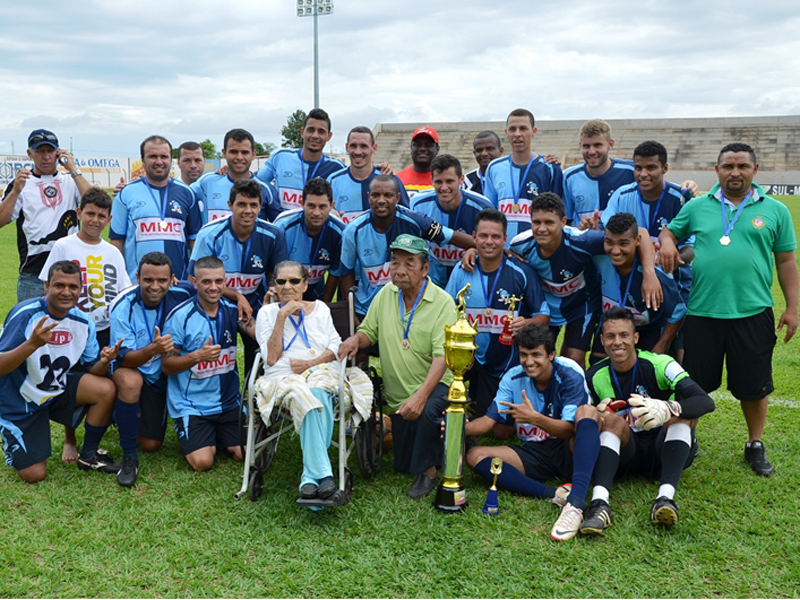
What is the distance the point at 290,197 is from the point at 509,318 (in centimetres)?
252

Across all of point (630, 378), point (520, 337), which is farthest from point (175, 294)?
point (630, 378)

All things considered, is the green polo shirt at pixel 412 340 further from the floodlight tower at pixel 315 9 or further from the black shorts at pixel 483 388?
the floodlight tower at pixel 315 9

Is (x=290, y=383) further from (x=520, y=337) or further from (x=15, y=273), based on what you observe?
(x=15, y=273)

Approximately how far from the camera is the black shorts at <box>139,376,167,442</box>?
4.68 m

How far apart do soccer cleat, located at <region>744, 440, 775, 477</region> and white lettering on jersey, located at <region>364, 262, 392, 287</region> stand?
2807 mm

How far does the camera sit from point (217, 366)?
4.68 meters

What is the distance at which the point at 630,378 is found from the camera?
4.06 meters

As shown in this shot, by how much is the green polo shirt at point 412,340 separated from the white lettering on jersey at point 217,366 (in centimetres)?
104

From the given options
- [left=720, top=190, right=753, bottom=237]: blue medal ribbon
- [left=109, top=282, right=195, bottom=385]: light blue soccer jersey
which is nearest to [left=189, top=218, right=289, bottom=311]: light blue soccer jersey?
[left=109, top=282, right=195, bottom=385]: light blue soccer jersey

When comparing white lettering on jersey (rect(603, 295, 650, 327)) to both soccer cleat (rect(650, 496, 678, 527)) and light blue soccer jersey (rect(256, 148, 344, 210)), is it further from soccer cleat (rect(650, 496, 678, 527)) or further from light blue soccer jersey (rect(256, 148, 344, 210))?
light blue soccer jersey (rect(256, 148, 344, 210))

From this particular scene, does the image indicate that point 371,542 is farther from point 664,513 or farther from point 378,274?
point 378,274

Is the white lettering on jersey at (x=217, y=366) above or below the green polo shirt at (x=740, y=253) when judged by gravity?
below

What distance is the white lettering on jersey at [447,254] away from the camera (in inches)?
213

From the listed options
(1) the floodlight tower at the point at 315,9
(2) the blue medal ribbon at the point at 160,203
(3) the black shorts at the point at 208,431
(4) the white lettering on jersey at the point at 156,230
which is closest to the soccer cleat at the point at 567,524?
(3) the black shorts at the point at 208,431
